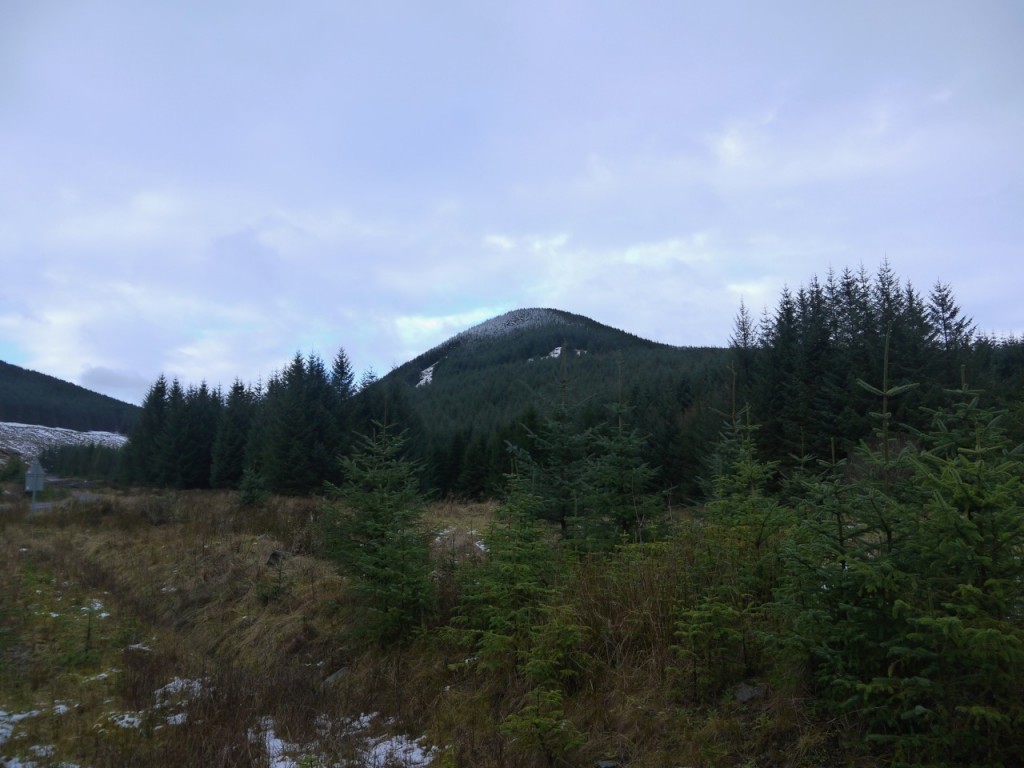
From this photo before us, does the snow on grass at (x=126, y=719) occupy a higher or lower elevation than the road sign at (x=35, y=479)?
lower

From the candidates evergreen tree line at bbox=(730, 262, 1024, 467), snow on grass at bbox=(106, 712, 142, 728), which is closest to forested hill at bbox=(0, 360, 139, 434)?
evergreen tree line at bbox=(730, 262, 1024, 467)

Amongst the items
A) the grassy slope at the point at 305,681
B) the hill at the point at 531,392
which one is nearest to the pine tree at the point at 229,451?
the hill at the point at 531,392

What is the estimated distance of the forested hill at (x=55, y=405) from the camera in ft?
490

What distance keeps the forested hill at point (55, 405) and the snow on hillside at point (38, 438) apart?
7481 mm

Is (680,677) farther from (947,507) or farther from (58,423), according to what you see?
(58,423)

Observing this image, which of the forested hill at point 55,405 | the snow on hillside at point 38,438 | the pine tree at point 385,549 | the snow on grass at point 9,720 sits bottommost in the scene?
the snow on grass at point 9,720

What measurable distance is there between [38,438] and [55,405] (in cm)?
4481

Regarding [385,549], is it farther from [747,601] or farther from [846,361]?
[846,361]

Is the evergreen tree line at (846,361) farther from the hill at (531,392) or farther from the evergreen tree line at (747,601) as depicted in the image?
the evergreen tree line at (747,601)

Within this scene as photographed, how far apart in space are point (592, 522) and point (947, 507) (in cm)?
518

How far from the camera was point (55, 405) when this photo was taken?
15750 centimetres

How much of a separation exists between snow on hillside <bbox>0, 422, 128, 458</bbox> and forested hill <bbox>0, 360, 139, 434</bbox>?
7481 mm

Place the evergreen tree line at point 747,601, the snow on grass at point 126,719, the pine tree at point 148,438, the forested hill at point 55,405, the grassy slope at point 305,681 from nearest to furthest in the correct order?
the evergreen tree line at point 747,601 → the grassy slope at point 305,681 → the snow on grass at point 126,719 → the pine tree at point 148,438 → the forested hill at point 55,405

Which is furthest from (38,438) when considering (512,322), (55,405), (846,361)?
(846,361)
